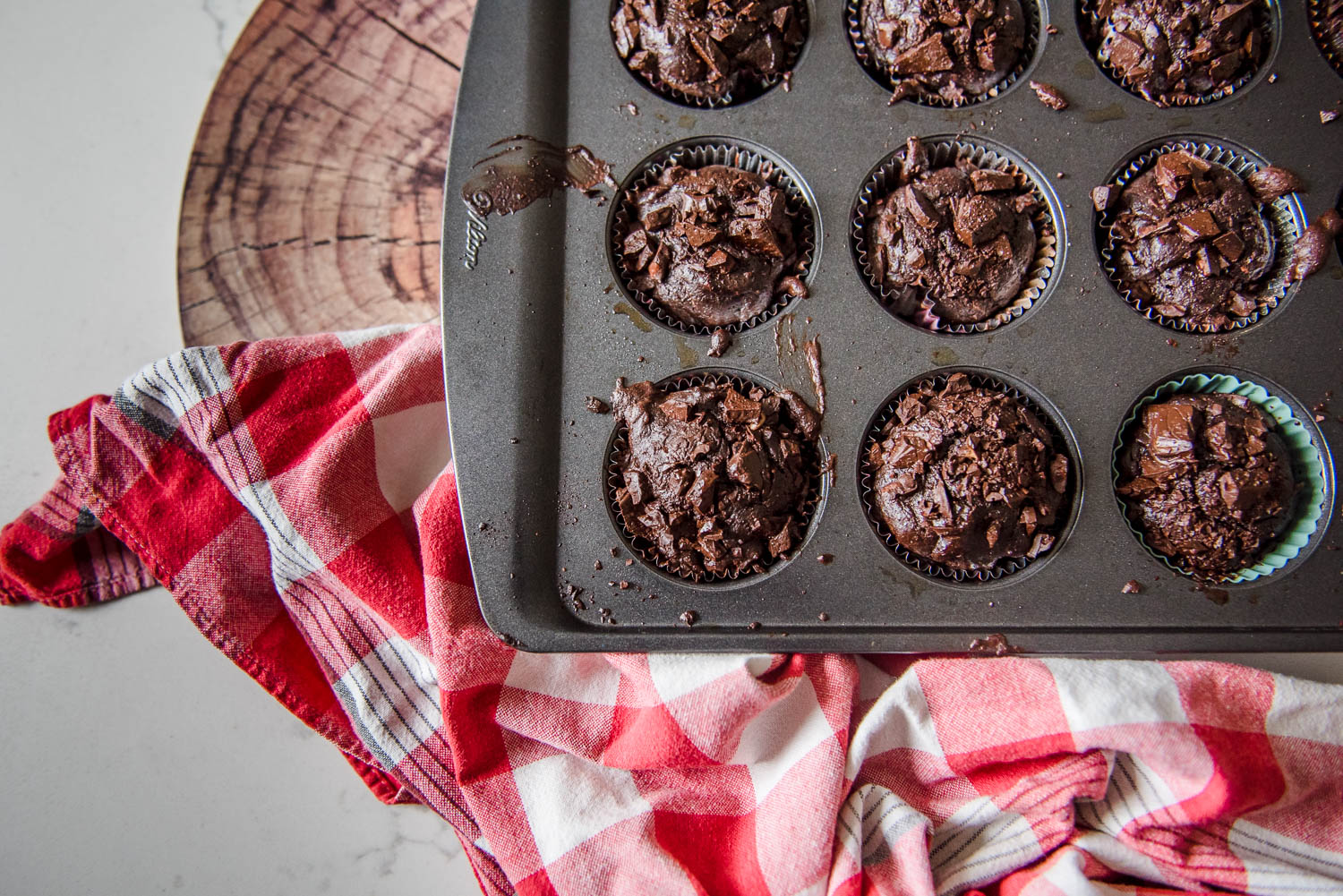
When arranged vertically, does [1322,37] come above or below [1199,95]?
above

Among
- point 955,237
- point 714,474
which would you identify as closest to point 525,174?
point 714,474

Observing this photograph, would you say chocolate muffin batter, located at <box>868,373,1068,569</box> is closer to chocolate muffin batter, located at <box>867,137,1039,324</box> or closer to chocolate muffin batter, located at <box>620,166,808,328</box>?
chocolate muffin batter, located at <box>867,137,1039,324</box>

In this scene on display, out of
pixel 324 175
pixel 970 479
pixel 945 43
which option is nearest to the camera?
pixel 970 479

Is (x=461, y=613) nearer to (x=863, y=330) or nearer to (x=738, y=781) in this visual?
(x=738, y=781)

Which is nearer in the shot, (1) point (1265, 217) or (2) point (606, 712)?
(1) point (1265, 217)

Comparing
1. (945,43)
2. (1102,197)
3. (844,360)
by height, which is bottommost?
(844,360)

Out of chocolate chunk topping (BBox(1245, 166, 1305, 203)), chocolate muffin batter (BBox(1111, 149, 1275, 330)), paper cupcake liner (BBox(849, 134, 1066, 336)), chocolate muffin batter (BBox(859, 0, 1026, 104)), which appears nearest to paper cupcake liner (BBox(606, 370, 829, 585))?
paper cupcake liner (BBox(849, 134, 1066, 336))

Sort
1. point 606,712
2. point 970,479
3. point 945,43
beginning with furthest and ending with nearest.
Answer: point 606,712
point 945,43
point 970,479

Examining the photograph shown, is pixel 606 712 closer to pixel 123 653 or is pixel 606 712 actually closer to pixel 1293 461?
pixel 123 653
